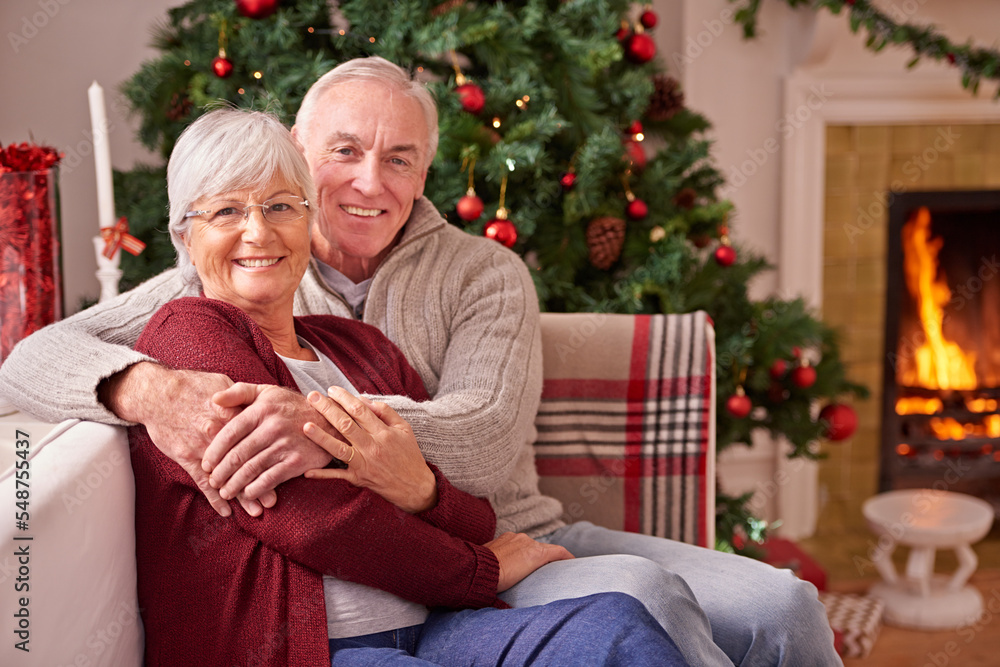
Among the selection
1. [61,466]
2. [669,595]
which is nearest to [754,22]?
[669,595]

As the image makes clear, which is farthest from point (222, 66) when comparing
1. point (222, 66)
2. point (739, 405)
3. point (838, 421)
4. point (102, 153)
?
point (838, 421)

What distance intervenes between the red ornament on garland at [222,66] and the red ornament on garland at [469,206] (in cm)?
54

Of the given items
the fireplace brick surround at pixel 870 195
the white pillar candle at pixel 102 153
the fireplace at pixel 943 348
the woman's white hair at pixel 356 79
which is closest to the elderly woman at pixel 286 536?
the woman's white hair at pixel 356 79

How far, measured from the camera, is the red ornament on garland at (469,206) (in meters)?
1.76

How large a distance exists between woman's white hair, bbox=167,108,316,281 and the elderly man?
205 mm

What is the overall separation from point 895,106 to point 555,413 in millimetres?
1881

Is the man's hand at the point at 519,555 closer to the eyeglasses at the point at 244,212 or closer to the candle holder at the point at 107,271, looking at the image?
the eyeglasses at the point at 244,212

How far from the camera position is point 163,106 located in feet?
6.00

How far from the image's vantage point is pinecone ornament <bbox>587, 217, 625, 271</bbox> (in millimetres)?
1898

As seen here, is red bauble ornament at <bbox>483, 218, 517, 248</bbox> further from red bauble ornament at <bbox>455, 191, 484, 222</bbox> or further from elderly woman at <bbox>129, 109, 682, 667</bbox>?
elderly woman at <bbox>129, 109, 682, 667</bbox>

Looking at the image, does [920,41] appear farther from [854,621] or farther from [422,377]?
[422,377]

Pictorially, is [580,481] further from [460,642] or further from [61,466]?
[61,466]

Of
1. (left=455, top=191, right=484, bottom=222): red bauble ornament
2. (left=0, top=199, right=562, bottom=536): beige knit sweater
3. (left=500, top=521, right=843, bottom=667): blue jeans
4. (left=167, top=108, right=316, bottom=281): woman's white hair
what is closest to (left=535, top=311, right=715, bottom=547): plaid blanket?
(left=0, top=199, right=562, bottom=536): beige knit sweater

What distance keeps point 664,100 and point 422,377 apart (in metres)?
1.05
